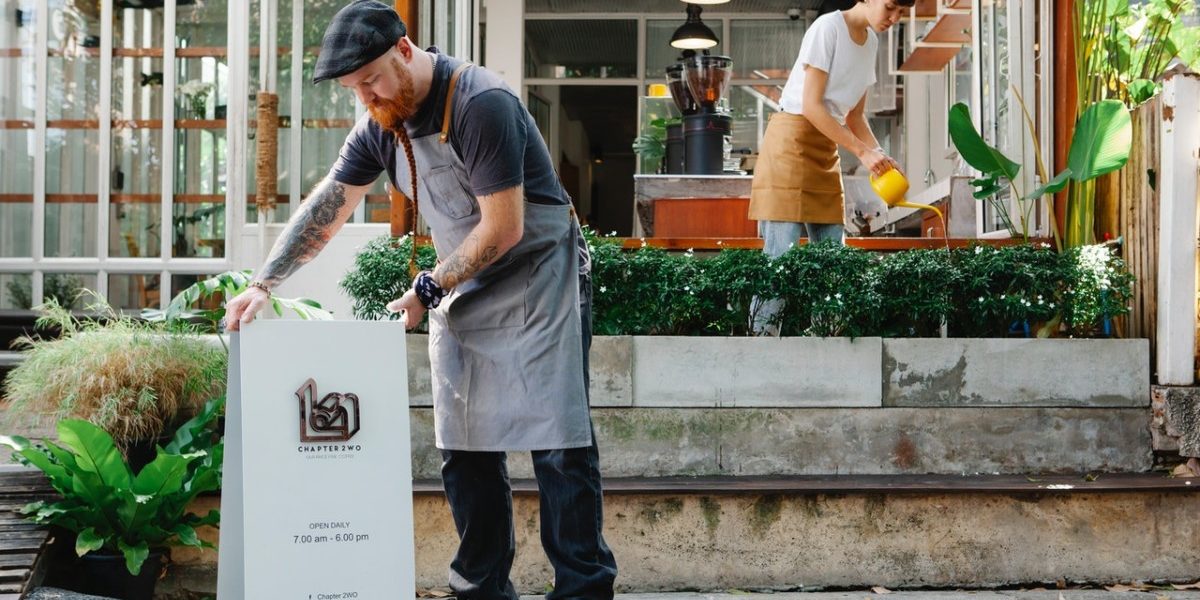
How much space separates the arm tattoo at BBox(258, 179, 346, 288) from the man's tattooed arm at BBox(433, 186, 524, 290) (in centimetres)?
45

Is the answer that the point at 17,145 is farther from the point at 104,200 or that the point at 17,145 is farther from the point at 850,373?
the point at 850,373

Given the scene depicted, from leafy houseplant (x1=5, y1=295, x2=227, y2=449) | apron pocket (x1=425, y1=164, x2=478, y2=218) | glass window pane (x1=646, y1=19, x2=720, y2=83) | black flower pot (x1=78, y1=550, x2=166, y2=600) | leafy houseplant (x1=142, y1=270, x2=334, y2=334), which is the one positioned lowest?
black flower pot (x1=78, y1=550, x2=166, y2=600)

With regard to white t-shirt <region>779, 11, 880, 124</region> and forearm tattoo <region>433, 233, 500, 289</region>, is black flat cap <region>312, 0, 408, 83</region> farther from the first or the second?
white t-shirt <region>779, 11, 880, 124</region>

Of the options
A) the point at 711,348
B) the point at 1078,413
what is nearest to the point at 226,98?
the point at 711,348

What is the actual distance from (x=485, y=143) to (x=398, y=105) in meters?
0.23

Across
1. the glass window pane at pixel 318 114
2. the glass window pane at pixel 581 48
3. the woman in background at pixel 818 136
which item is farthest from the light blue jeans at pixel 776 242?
the glass window pane at pixel 581 48

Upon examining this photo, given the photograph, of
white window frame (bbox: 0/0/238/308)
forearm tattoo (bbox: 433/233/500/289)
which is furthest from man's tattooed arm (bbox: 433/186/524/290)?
white window frame (bbox: 0/0/238/308)

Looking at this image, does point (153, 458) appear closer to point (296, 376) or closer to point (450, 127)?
point (296, 376)

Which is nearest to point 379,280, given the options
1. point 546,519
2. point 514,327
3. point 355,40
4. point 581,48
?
point 514,327

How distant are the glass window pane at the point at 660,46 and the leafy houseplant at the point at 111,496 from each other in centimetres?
871

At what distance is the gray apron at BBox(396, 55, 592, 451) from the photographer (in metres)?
2.88

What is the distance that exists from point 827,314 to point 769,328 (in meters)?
0.26

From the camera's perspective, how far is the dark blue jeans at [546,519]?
9.44 ft

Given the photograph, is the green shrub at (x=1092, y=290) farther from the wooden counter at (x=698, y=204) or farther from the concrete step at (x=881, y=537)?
the wooden counter at (x=698, y=204)
